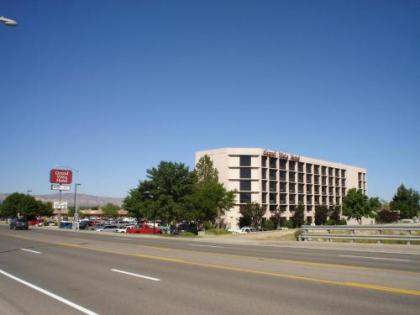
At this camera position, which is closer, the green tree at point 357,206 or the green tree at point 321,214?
the green tree at point 357,206

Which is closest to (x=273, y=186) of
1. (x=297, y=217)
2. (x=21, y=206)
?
(x=297, y=217)

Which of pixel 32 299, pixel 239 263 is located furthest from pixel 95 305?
pixel 239 263

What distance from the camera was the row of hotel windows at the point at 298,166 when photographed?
92500 millimetres

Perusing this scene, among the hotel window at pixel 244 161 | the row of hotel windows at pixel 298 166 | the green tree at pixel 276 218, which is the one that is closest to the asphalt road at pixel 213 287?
the green tree at pixel 276 218

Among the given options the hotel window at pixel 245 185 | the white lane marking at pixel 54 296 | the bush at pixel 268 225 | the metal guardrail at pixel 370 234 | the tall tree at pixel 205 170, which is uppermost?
the tall tree at pixel 205 170

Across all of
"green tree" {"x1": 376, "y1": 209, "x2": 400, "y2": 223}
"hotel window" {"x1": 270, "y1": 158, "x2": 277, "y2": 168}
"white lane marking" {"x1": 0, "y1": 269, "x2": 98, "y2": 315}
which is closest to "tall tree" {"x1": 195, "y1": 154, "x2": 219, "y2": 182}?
"hotel window" {"x1": 270, "y1": 158, "x2": 277, "y2": 168}

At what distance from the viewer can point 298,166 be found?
107 metres

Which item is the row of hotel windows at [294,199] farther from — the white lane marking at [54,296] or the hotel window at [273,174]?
the white lane marking at [54,296]

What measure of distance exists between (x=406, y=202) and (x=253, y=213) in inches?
2220

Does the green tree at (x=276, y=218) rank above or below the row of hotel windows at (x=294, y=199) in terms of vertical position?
below

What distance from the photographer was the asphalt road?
8.83 metres

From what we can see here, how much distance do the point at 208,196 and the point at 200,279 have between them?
52.2 meters

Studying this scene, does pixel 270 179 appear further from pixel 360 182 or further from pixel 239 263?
pixel 239 263

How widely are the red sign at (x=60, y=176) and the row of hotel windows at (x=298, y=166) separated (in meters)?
35.2
